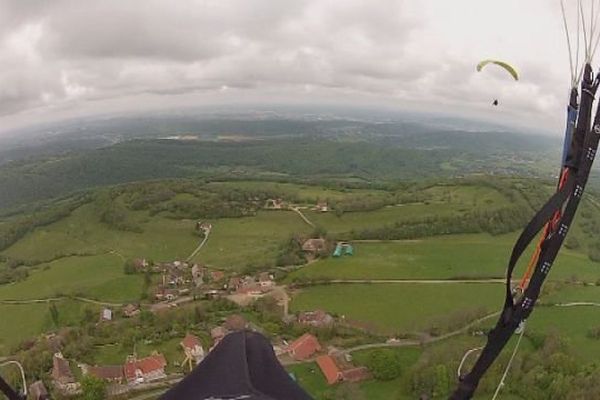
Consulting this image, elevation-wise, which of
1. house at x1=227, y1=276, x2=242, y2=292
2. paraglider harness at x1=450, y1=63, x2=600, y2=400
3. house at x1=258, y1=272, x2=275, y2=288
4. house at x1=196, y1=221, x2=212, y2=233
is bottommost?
house at x1=227, y1=276, x2=242, y2=292

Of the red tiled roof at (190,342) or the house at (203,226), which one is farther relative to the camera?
the house at (203,226)

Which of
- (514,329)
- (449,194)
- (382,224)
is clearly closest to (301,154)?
(449,194)

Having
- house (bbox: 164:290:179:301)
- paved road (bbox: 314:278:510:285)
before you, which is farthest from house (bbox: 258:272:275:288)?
house (bbox: 164:290:179:301)

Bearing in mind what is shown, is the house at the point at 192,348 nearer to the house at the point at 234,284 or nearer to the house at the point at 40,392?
the house at the point at 40,392

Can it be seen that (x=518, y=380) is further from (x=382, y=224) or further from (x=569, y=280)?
(x=382, y=224)

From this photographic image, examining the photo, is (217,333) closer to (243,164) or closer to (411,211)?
(411,211)

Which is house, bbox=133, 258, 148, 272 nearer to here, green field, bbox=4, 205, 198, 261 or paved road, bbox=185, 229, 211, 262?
green field, bbox=4, 205, 198, 261

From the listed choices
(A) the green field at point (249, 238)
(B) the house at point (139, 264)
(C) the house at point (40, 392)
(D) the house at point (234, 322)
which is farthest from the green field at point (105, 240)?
(C) the house at point (40, 392)
